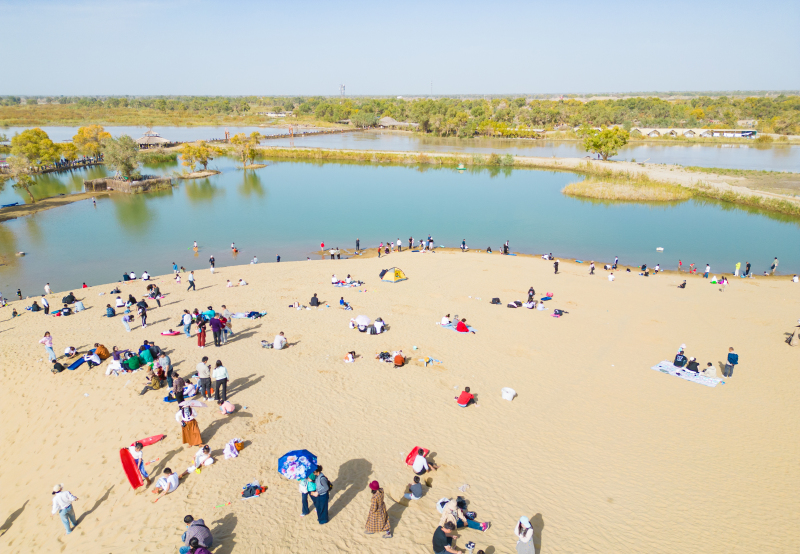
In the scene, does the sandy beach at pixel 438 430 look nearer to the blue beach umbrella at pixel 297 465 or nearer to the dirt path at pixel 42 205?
the blue beach umbrella at pixel 297 465

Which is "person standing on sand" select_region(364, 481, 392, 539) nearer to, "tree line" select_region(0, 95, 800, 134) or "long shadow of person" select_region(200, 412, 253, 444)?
"long shadow of person" select_region(200, 412, 253, 444)

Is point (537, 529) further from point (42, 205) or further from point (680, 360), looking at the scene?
point (42, 205)

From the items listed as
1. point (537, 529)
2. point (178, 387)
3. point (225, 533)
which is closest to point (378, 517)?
point (225, 533)

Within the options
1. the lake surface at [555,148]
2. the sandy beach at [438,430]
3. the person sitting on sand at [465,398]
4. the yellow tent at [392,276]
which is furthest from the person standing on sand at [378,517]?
the lake surface at [555,148]

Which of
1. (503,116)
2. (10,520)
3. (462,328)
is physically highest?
(503,116)

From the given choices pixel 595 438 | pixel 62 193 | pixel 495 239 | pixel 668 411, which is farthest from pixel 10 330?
pixel 62 193
